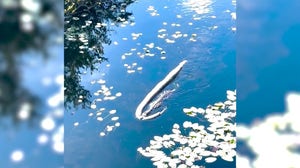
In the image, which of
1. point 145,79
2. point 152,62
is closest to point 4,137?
point 145,79

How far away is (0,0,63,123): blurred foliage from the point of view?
91 centimetres

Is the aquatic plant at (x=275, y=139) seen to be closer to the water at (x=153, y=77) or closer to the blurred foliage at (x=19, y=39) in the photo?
the blurred foliage at (x=19, y=39)

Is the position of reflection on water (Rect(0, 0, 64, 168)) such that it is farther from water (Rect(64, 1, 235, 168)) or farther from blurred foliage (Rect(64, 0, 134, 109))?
blurred foliage (Rect(64, 0, 134, 109))

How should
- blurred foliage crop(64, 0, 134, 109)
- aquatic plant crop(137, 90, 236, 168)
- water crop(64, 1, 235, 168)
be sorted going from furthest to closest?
blurred foliage crop(64, 0, 134, 109) < water crop(64, 1, 235, 168) < aquatic plant crop(137, 90, 236, 168)

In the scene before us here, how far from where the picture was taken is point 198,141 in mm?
2799

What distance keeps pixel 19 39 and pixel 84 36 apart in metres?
3.45

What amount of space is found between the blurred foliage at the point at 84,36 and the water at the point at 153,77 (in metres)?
0.10

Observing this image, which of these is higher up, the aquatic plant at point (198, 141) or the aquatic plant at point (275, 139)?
the aquatic plant at point (198, 141)

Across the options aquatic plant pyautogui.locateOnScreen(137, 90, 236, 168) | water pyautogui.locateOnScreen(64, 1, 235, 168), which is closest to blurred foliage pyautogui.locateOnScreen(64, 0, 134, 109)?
water pyautogui.locateOnScreen(64, 1, 235, 168)

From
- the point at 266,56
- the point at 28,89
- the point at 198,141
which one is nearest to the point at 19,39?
the point at 28,89

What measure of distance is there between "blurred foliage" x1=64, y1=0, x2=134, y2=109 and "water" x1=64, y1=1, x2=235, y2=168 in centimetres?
10

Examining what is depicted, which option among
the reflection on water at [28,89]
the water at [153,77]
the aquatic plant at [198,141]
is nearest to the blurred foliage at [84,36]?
the water at [153,77]

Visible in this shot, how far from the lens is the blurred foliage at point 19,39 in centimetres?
91

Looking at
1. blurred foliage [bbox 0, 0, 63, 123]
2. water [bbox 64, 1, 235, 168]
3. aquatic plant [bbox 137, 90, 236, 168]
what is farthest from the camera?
water [bbox 64, 1, 235, 168]
